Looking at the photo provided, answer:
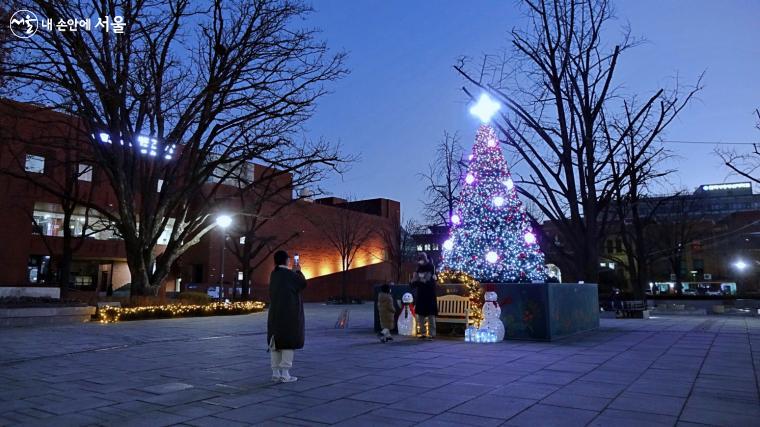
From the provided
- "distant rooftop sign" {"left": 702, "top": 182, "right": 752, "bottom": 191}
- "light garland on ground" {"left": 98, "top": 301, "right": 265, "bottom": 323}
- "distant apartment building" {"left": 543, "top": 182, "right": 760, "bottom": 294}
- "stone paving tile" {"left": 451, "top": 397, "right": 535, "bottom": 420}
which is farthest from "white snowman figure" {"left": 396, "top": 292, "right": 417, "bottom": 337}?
"distant rooftop sign" {"left": 702, "top": 182, "right": 752, "bottom": 191}

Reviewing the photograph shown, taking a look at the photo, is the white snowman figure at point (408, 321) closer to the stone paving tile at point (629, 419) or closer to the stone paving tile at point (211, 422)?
the stone paving tile at point (629, 419)

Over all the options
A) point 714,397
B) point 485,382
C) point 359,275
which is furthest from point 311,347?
point 359,275

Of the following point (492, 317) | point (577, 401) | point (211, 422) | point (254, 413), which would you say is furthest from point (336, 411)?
point (492, 317)

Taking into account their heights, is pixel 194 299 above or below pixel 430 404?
above

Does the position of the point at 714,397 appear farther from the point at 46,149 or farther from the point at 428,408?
the point at 46,149

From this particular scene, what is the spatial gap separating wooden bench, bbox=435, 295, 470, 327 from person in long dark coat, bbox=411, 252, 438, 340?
0.71 meters

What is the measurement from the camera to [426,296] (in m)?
12.5

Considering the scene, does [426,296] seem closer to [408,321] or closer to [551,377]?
[408,321]

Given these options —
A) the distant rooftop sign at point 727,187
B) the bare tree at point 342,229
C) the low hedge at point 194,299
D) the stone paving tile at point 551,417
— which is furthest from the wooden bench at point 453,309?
the distant rooftop sign at point 727,187

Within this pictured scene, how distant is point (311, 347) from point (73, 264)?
1608 inches

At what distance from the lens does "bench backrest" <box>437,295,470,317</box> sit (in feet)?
42.8

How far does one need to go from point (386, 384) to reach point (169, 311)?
1608cm

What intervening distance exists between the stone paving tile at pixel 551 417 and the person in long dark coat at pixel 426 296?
23.2 ft

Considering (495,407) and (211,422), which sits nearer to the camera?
(211,422)
